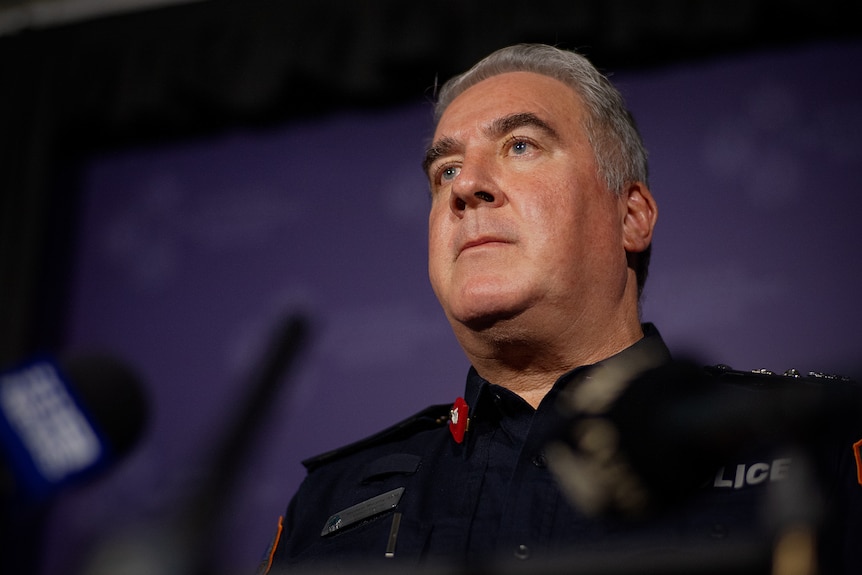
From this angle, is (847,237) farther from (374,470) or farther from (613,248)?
(374,470)

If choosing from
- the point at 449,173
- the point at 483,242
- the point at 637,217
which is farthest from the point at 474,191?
the point at 637,217

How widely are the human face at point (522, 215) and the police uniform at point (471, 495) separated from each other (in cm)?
14

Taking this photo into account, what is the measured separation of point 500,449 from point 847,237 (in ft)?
4.95

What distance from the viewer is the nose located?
4.97 feet

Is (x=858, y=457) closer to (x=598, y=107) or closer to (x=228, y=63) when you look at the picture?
(x=598, y=107)

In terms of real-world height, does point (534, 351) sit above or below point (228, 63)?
below

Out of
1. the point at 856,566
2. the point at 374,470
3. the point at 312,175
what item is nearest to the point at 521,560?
the point at 856,566

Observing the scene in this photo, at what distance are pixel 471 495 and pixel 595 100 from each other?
0.82 metres

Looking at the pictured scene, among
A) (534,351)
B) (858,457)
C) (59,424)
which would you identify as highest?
(534,351)

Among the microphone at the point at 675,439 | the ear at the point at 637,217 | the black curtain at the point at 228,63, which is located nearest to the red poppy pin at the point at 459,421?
the ear at the point at 637,217

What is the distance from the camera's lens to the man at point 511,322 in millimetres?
1310

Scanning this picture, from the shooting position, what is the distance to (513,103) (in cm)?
165

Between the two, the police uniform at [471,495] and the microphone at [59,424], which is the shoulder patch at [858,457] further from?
the microphone at [59,424]

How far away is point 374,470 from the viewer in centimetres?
156
